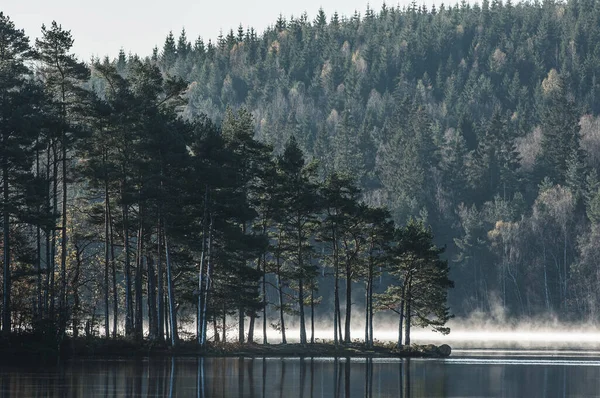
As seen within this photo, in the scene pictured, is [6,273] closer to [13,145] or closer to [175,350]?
[13,145]

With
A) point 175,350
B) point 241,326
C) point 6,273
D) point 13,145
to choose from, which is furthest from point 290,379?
point 241,326

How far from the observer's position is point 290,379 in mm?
51938

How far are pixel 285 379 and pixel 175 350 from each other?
20.8 metres

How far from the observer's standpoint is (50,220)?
64750 mm

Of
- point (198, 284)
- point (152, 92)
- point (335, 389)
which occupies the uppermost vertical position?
point (152, 92)

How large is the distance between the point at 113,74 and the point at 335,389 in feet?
126

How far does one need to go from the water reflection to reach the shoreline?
3.09 meters

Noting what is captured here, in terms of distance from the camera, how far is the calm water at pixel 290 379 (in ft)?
141

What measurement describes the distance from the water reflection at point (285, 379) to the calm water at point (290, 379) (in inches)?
1.3

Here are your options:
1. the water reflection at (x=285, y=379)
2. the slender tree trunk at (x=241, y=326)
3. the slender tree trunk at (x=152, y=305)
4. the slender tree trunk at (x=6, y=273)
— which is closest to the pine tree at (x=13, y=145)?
the slender tree trunk at (x=6, y=273)

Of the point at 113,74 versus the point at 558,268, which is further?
the point at 558,268

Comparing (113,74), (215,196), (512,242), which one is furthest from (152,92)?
(512,242)

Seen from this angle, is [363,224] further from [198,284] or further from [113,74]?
[113,74]

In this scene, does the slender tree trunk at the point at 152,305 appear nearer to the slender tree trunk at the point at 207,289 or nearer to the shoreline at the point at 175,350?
the shoreline at the point at 175,350
